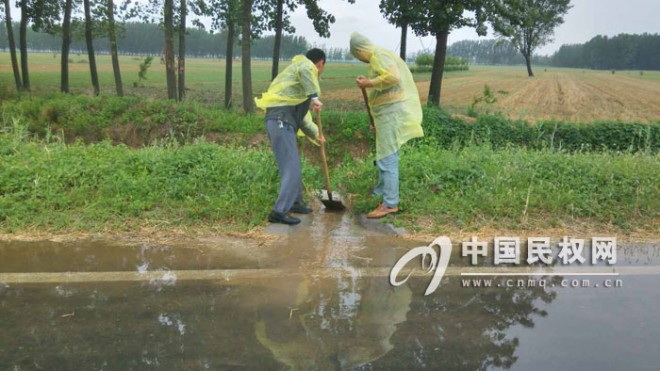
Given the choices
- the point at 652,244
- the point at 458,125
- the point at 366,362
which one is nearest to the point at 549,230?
the point at 652,244

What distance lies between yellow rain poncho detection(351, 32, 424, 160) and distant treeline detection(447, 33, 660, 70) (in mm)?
40848

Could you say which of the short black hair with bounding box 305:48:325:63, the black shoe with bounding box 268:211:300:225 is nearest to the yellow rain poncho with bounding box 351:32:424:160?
the short black hair with bounding box 305:48:325:63

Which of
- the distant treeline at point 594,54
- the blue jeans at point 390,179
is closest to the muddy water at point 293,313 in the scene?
the blue jeans at point 390,179

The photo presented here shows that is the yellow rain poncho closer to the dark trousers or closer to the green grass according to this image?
the green grass

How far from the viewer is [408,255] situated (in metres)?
4.59

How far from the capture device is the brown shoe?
542cm

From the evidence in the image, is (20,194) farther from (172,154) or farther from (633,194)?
(633,194)

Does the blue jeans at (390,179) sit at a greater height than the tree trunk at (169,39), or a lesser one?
lesser

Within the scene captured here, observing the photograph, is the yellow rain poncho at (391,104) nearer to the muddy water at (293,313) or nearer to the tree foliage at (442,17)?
the muddy water at (293,313)

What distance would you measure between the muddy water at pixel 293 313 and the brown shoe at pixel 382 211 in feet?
2.32

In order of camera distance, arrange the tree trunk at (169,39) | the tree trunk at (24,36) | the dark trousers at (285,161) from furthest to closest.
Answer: the tree trunk at (24,36)
the tree trunk at (169,39)
the dark trousers at (285,161)

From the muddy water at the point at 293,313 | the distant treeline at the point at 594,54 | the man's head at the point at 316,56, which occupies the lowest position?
the muddy water at the point at 293,313

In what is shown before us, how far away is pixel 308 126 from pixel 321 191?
2.86 ft

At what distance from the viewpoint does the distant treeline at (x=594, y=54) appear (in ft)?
172
